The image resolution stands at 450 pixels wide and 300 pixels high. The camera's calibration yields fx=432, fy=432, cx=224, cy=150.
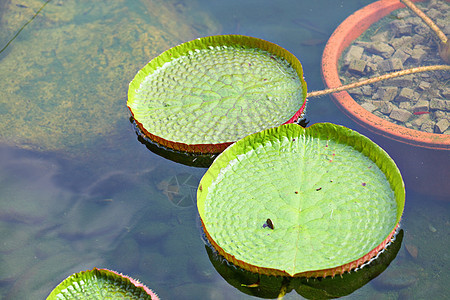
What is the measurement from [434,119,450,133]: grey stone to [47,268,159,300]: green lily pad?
216 cm

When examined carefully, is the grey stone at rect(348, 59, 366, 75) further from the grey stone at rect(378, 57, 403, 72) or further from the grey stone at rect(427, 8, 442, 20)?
the grey stone at rect(427, 8, 442, 20)

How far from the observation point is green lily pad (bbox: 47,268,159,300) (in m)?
2.05

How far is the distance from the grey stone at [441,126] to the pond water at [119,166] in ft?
0.69

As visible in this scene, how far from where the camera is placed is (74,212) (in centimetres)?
272

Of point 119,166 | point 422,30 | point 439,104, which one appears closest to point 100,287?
point 119,166

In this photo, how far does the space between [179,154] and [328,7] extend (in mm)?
2162

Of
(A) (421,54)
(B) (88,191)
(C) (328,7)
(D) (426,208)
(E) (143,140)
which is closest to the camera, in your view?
(D) (426,208)

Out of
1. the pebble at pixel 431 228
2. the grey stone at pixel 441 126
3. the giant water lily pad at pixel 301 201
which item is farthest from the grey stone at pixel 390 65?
the pebble at pixel 431 228

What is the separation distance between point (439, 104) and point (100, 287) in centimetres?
258

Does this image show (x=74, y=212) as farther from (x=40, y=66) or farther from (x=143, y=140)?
(x=40, y=66)

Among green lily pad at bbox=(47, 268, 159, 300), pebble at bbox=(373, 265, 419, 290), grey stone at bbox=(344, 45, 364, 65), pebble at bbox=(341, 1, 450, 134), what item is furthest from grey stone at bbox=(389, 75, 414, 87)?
green lily pad at bbox=(47, 268, 159, 300)

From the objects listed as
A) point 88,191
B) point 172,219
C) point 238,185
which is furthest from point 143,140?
point 238,185

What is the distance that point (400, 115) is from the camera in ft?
10.0

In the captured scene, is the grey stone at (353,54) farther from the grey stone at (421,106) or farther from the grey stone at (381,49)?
the grey stone at (421,106)
